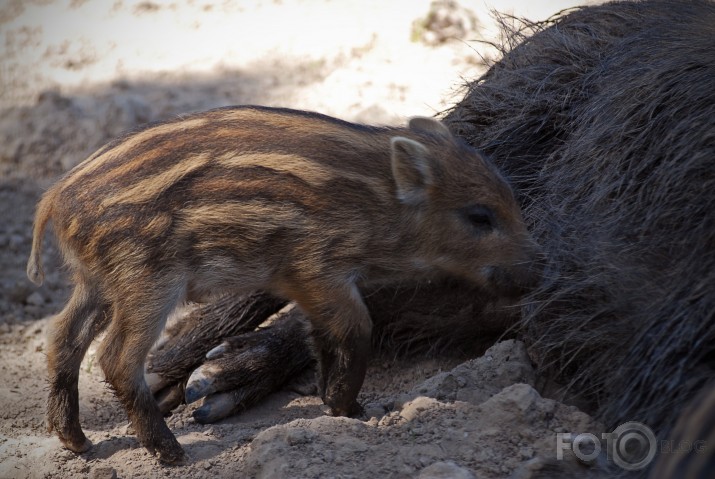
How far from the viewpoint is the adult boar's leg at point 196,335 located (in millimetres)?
3699

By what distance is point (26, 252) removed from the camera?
501cm

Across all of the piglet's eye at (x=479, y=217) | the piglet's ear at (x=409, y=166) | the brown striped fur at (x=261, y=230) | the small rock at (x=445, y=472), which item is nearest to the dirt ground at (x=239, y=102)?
the small rock at (x=445, y=472)

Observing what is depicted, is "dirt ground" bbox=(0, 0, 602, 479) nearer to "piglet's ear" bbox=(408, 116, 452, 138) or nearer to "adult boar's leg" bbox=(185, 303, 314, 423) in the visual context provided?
"adult boar's leg" bbox=(185, 303, 314, 423)

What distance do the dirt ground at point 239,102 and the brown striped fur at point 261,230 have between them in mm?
256

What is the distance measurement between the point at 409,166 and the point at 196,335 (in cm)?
124

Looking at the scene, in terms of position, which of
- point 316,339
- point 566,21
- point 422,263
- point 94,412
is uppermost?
point 566,21

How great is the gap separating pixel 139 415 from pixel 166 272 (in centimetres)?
46

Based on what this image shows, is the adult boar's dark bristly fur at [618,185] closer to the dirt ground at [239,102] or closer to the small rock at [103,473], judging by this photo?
the dirt ground at [239,102]

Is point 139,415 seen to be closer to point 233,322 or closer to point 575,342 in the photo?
point 233,322

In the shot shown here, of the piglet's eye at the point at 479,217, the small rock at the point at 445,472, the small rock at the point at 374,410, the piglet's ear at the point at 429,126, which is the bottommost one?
the small rock at the point at 374,410

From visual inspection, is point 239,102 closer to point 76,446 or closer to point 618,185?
point 76,446

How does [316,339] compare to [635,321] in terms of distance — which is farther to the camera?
[316,339]

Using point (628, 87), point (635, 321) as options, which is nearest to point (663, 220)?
point (635, 321)

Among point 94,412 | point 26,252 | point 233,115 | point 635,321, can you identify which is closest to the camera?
point 635,321
